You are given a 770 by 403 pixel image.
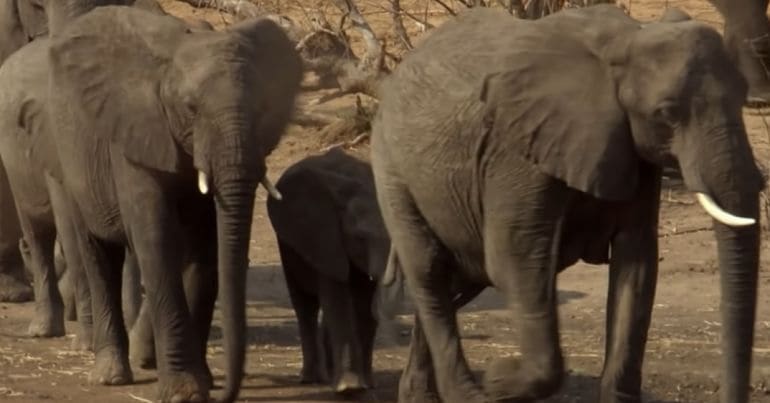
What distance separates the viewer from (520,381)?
719 centimetres

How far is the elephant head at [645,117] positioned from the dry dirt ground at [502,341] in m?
1.60

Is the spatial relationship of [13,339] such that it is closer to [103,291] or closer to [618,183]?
[103,291]

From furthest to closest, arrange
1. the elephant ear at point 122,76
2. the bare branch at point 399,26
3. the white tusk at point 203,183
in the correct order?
the bare branch at point 399,26
the elephant ear at point 122,76
the white tusk at point 203,183

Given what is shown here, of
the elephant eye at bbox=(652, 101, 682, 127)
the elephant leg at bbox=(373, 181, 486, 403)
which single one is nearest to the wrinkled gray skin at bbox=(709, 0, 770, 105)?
the elephant leg at bbox=(373, 181, 486, 403)

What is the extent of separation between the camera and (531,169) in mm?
7152

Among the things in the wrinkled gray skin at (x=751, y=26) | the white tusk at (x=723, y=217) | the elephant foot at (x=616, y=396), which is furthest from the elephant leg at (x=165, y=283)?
the wrinkled gray skin at (x=751, y=26)

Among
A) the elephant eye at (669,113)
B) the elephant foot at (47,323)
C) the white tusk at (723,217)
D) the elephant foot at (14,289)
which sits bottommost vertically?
the elephant foot at (14,289)

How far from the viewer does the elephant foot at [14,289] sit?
438 inches

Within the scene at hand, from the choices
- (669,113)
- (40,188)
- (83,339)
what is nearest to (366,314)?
(83,339)

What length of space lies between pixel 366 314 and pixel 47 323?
1837 mm

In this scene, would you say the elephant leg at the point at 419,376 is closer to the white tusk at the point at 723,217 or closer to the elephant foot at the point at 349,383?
the elephant foot at the point at 349,383

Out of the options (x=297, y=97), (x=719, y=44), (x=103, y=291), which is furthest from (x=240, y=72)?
(x=719, y=44)

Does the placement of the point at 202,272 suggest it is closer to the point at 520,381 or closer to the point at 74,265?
the point at 74,265

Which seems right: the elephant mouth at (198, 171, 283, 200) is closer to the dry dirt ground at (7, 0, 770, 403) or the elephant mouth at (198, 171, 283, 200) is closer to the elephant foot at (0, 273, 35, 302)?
the dry dirt ground at (7, 0, 770, 403)
